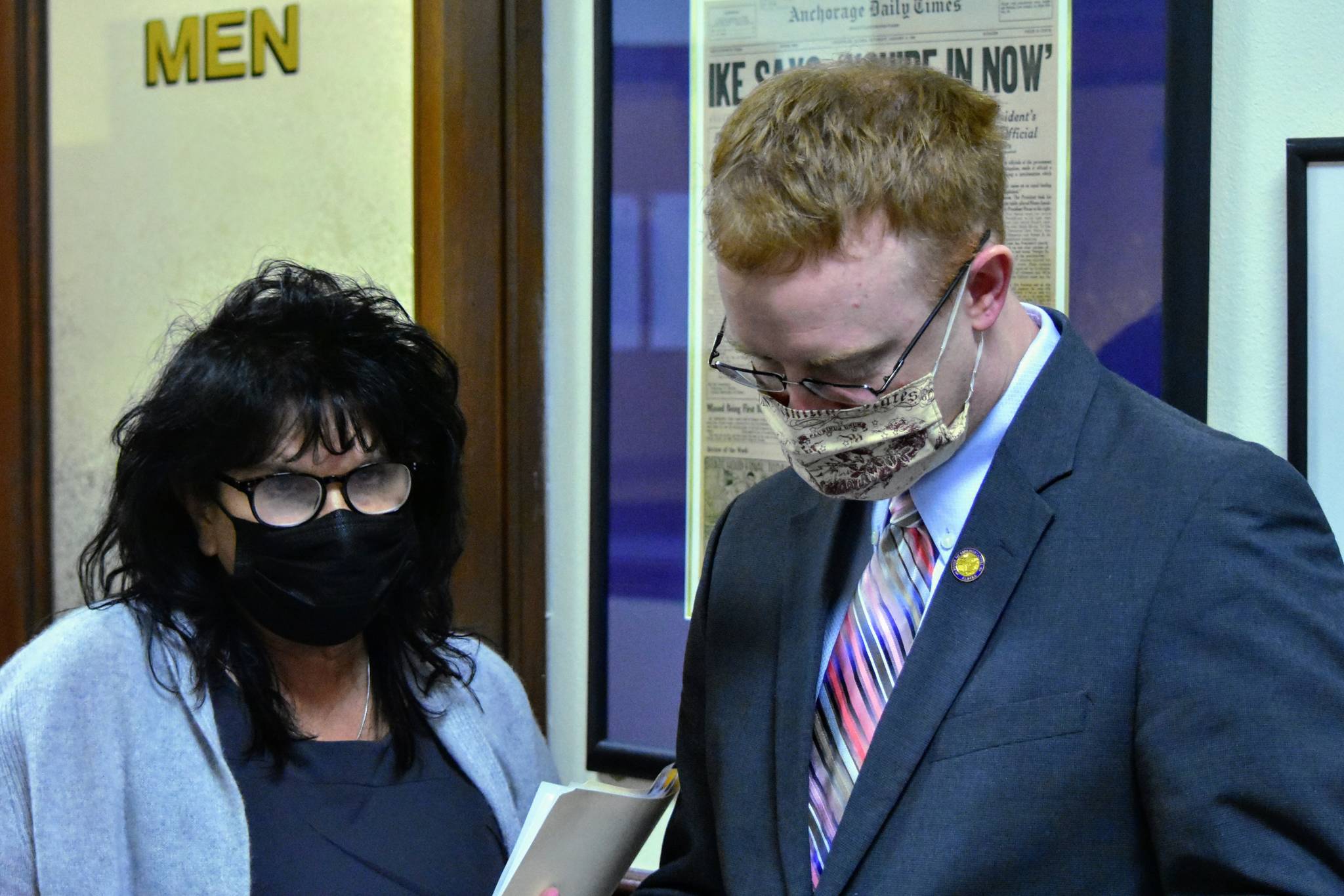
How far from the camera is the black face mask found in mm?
1573

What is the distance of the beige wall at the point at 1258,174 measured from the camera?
1.73m

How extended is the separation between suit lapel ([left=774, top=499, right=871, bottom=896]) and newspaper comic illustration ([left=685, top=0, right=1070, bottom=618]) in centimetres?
57

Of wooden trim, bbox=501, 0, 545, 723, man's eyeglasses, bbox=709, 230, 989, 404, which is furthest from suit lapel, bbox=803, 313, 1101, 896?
wooden trim, bbox=501, 0, 545, 723

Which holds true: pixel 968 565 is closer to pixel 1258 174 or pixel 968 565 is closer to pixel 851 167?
pixel 851 167

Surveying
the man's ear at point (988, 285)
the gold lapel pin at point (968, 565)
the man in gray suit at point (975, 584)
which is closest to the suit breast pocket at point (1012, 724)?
the man in gray suit at point (975, 584)

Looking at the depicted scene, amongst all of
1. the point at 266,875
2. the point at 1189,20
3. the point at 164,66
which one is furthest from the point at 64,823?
the point at 1189,20

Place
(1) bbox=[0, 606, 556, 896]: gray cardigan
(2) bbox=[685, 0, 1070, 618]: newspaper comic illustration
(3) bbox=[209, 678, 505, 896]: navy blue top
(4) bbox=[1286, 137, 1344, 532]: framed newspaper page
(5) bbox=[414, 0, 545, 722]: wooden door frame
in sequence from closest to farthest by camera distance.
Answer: (1) bbox=[0, 606, 556, 896]: gray cardigan < (3) bbox=[209, 678, 505, 896]: navy blue top < (4) bbox=[1286, 137, 1344, 532]: framed newspaper page < (2) bbox=[685, 0, 1070, 618]: newspaper comic illustration < (5) bbox=[414, 0, 545, 722]: wooden door frame

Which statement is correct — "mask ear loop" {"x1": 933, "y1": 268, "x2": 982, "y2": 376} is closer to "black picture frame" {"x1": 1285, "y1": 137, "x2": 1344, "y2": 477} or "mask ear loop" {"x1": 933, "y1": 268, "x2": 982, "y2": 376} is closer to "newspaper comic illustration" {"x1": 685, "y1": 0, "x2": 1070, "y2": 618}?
"newspaper comic illustration" {"x1": 685, "y1": 0, "x2": 1070, "y2": 618}

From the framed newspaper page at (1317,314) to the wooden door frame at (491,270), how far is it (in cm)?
113

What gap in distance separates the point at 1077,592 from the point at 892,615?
200 millimetres

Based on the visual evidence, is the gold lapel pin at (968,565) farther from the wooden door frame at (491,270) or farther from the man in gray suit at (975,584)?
the wooden door frame at (491,270)

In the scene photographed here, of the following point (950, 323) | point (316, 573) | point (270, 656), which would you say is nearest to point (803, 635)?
point (950, 323)

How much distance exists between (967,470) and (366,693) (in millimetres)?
903

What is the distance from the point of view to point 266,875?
1.54 metres
